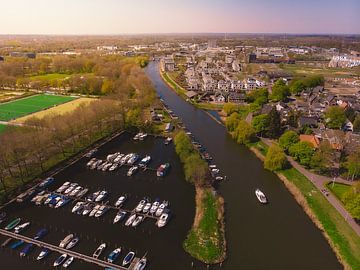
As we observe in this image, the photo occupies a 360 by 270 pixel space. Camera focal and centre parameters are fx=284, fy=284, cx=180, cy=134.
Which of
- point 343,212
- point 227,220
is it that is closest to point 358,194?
point 343,212

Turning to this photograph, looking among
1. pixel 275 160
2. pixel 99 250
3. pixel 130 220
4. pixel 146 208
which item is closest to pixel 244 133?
pixel 275 160

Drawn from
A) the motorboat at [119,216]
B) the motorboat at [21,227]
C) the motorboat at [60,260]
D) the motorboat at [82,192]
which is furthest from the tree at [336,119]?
the motorboat at [21,227]

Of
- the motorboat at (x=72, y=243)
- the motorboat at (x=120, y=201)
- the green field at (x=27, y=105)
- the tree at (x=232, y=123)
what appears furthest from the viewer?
the green field at (x=27, y=105)

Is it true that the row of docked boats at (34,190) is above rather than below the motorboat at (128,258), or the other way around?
above

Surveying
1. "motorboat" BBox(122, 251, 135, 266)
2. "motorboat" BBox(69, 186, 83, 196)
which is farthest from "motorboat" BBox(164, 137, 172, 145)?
"motorboat" BBox(122, 251, 135, 266)

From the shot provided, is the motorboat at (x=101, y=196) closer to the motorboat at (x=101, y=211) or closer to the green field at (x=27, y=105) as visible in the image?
the motorboat at (x=101, y=211)

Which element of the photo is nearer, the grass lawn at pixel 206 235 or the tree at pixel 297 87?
the grass lawn at pixel 206 235

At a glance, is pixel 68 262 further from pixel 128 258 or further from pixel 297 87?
pixel 297 87

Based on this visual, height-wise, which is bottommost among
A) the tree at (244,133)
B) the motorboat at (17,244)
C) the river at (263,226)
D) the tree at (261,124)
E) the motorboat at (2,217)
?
the river at (263,226)

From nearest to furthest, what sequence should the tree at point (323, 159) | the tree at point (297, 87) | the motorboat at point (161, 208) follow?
the motorboat at point (161, 208), the tree at point (323, 159), the tree at point (297, 87)
